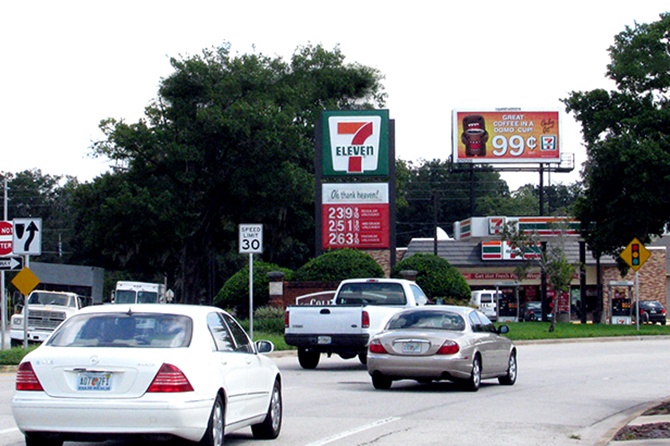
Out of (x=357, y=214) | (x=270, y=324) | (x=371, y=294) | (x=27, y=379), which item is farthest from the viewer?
(x=357, y=214)

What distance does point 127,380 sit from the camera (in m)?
9.12

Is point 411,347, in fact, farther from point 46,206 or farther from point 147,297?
point 46,206

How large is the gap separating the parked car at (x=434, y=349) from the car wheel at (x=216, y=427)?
7.71 metres

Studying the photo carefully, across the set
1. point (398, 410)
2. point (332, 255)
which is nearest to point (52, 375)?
point (398, 410)

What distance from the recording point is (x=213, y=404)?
9.49 metres

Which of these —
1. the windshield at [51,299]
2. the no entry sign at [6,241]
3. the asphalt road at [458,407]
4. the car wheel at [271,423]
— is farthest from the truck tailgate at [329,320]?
the windshield at [51,299]

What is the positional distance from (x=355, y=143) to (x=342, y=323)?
1802cm

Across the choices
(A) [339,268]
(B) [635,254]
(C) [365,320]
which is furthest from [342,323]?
(B) [635,254]

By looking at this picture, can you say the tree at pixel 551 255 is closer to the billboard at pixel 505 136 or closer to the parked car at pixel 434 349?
the billboard at pixel 505 136

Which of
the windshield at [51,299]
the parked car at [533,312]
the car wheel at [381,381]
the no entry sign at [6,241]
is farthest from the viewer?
the parked car at [533,312]

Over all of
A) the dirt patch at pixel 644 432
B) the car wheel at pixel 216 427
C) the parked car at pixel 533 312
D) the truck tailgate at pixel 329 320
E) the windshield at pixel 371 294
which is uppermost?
the windshield at pixel 371 294

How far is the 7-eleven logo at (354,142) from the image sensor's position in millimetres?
38875

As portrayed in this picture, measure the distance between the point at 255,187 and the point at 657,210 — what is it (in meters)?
19.6

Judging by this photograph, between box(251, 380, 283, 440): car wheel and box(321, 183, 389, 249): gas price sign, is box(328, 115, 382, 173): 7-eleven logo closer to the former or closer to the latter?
box(321, 183, 389, 249): gas price sign
